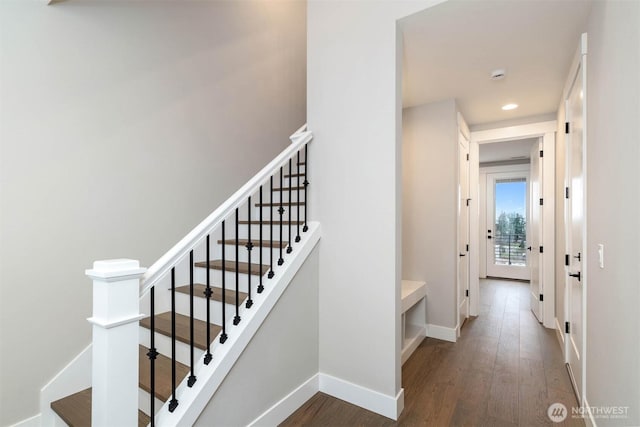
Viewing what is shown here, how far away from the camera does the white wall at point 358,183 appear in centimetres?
217

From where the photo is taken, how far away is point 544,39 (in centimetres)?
229

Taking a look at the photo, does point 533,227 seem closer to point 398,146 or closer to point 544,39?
point 544,39

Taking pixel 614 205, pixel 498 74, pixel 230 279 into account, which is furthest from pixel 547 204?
pixel 230 279

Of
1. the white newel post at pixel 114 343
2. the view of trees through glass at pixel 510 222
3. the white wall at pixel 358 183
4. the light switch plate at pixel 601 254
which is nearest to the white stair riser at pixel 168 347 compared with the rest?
the white newel post at pixel 114 343

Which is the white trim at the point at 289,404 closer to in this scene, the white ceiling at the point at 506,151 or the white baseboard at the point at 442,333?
the white baseboard at the point at 442,333

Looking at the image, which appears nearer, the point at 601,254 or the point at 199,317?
the point at 601,254

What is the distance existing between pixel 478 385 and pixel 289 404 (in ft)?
4.95

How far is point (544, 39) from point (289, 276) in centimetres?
246

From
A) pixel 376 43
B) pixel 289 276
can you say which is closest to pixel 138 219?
pixel 289 276

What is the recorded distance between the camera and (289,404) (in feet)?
7.07

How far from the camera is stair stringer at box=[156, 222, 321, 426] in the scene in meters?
1.53

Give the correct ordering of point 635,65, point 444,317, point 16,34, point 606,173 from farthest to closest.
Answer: point 444,317
point 16,34
point 606,173
point 635,65

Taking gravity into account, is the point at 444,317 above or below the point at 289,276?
below

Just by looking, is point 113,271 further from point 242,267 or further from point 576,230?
point 576,230
